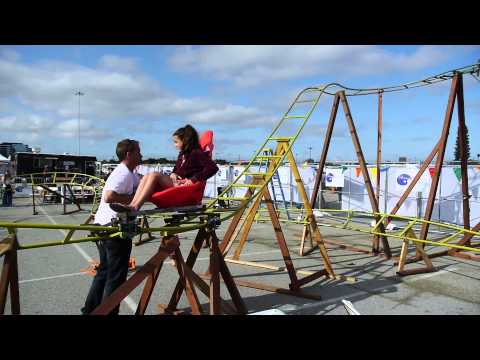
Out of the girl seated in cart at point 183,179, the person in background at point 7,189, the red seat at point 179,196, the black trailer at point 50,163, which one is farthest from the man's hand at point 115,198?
the black trailer at point 50,163

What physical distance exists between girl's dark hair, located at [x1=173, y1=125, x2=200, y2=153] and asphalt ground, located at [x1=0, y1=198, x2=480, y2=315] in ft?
7.09

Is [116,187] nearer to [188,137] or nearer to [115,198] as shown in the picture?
[115,198]

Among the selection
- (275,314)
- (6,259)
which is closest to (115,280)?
(6,259)

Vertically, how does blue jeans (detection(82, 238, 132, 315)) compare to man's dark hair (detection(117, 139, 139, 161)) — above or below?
below

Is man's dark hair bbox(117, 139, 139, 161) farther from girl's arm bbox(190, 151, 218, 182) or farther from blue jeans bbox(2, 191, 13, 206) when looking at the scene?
blue jeans bbox(2, 191, 13, 206)

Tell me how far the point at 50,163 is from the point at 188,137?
29957mm

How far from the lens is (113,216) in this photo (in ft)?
13.0

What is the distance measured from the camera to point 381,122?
29.2 feet

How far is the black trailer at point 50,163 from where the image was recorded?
28.8 meters

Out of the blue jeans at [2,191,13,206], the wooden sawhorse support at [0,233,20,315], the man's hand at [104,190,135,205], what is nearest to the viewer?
the wooden sawhorse support at [0,233,20,315]

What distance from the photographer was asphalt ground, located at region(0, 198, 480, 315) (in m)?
4.99

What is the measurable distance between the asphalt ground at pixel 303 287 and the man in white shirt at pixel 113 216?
2.84 ft

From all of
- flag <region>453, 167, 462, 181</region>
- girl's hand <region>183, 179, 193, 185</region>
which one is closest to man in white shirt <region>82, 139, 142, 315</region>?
girl's hand <region>183, 179, 193, 185</region>
